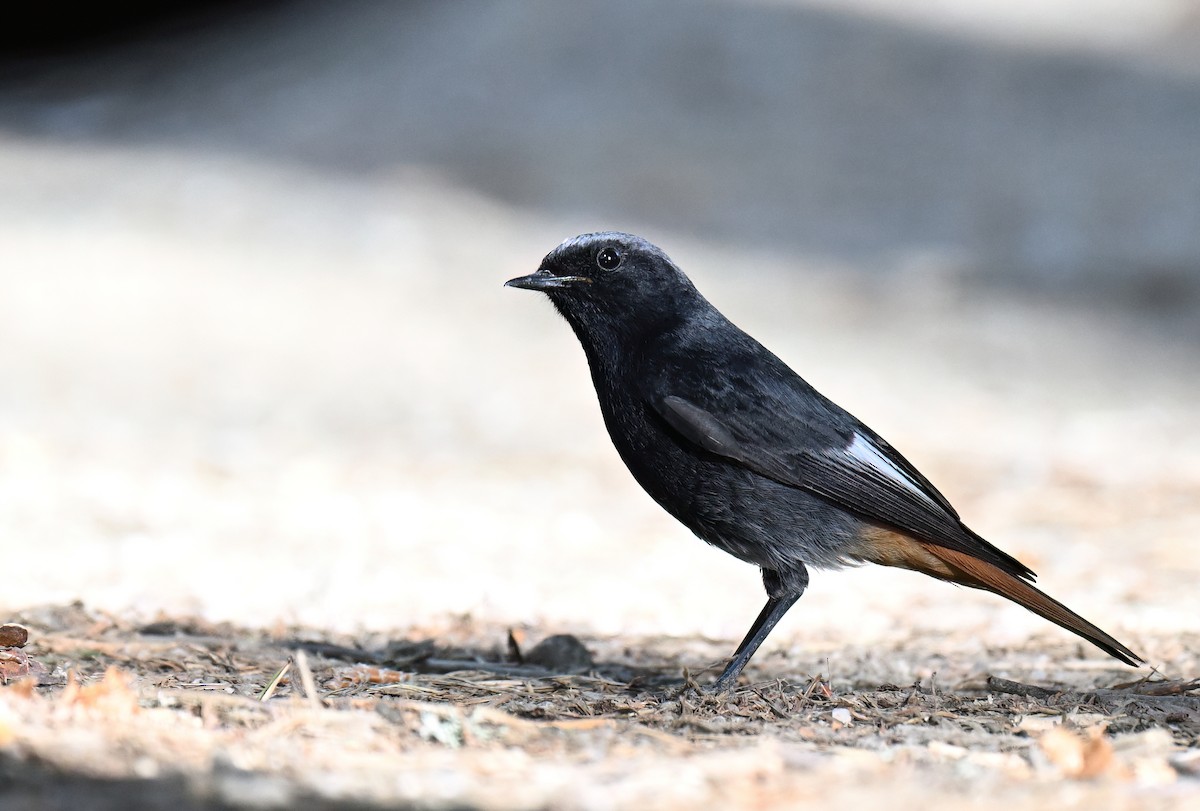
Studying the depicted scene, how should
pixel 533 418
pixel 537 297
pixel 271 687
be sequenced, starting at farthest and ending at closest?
1. pixel 537 297
2. pixel 533 418
3. pixel 271 687

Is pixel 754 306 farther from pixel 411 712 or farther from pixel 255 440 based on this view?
pixel 411 712

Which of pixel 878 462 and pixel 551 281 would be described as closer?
pixel 878 462

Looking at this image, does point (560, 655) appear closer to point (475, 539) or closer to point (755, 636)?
point (755, 636)

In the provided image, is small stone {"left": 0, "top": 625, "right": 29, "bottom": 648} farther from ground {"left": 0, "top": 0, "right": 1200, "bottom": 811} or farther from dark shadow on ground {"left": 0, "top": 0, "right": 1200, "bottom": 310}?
dark shadow on ground {"left": 0, "top": 0, "right": 1200, "bottom": 310}

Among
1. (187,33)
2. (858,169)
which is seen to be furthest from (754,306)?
(187,33)

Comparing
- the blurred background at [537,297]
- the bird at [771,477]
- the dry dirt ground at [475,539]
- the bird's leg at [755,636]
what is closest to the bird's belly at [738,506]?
the bird at [771,477]

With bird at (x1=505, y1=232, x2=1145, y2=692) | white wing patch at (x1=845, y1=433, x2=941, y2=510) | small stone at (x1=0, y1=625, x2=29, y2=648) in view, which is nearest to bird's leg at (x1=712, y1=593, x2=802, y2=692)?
bird at (x1=505, y1=232, x2=1145, y2=692)

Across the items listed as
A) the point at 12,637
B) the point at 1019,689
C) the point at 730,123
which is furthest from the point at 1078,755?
the point at 730,123
